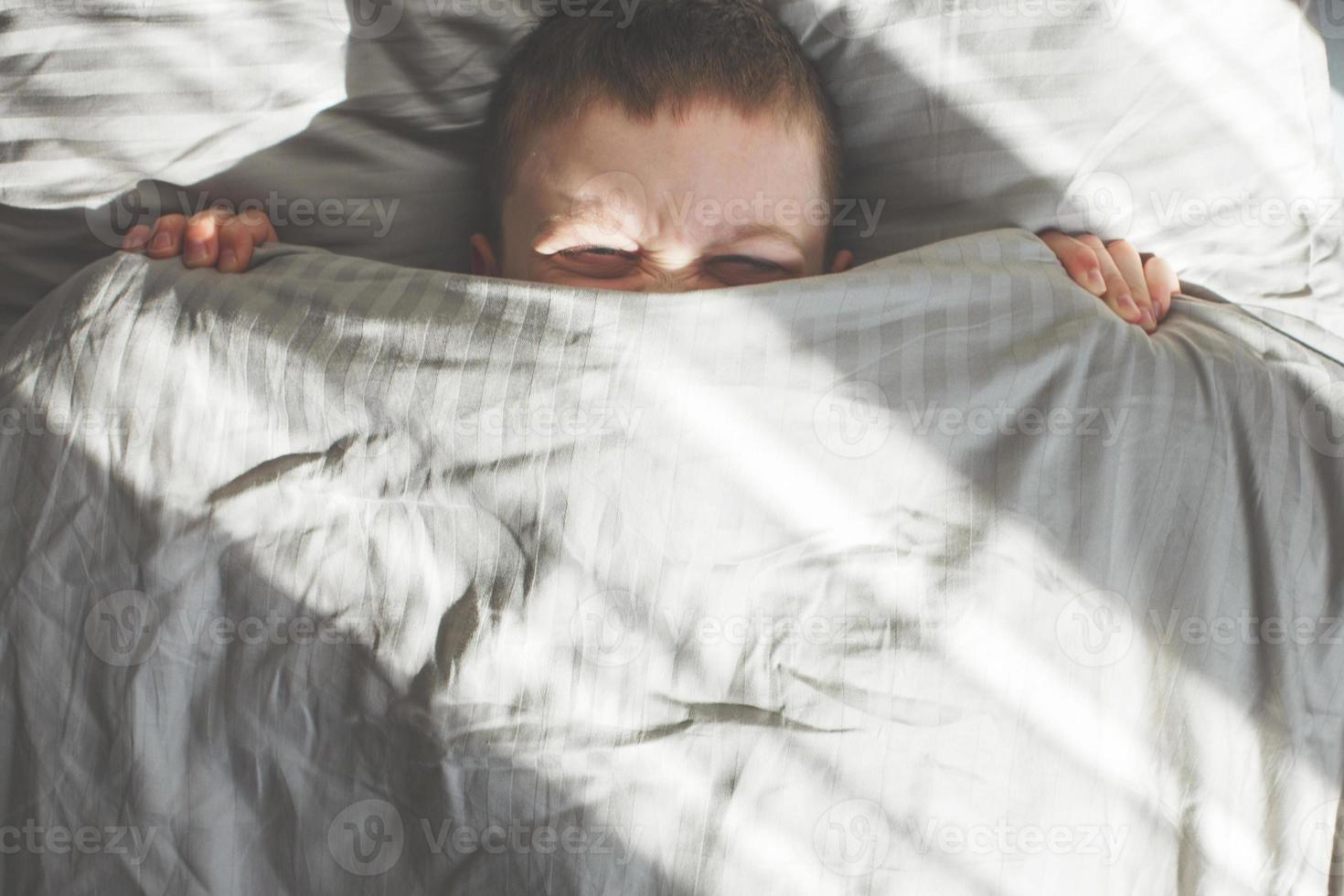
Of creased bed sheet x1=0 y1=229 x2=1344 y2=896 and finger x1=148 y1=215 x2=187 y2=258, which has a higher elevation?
finger x1=148 y1=215 x2=187 y2=258

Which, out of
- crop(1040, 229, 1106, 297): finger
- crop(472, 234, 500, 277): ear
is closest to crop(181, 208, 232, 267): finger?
crop(472, 234, 500, 277): ear

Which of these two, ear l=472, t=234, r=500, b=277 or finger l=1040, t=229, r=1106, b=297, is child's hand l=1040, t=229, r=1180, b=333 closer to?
finger l=1040, t=229, r=1106, b=297

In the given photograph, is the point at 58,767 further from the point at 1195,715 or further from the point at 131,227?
the point at 1195,715

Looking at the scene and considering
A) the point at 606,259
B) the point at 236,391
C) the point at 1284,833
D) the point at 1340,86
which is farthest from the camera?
the point at 1340,86

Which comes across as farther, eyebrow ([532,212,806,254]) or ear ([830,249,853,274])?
ear ([830,249,853,274])

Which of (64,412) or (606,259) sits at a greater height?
(606,259)

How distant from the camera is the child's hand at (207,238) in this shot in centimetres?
94

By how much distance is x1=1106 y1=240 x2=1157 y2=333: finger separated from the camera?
901 mm

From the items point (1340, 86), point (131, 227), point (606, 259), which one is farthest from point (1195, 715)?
point (131, 227)

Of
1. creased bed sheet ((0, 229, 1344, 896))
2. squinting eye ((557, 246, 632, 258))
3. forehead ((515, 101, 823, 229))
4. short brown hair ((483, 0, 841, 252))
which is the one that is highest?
short brown hair ((483, 0, 841, 252))

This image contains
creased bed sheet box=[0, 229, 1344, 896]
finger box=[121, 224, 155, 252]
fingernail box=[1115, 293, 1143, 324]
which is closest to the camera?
creased bed sheet box=[0, 229, 1344, 896]

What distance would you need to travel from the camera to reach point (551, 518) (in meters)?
0.74

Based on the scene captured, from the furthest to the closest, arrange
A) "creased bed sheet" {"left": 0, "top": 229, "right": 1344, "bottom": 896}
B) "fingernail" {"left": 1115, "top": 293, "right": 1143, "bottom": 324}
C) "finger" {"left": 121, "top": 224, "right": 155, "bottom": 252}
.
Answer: "finger" {"left": 121, "top": 224, "right": 155, "bottom": 252}
"fingernail" {"left": 1115, "top": 293, "right": 1143, "bottom": 324}
"creased bed sheet" {"left": 0, "top": 229, "right": 1344, "bottom": 896}

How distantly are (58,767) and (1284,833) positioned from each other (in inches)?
33.5
